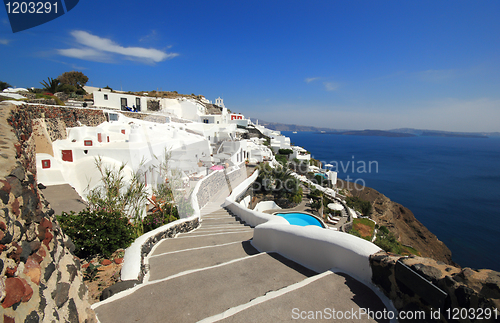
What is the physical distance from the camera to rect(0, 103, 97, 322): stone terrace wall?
1.24 meters

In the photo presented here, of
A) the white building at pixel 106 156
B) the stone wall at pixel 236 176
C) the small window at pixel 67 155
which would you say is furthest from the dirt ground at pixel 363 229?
the small window at pixel 67 155

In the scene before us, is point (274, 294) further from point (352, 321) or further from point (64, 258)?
point (64, 258)

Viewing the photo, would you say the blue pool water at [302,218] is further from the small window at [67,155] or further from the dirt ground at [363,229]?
the small window at [67,155]

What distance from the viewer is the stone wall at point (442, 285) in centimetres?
172

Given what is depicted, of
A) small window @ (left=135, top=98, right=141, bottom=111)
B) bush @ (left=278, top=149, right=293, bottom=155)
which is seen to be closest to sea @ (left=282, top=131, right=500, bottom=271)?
bush @ (left=278, top=149, right=293, bottom=155)

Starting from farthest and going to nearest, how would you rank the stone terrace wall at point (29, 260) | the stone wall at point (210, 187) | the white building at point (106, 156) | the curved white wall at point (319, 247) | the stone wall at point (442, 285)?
the stone wall at point (210, 187) < the white building at point (106, 156) < the curved white wall at point (319, 247) < the stone wall at point (442, 285) < the stone terrace wall at point (29, 260)

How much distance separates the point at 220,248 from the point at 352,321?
2.93 meters

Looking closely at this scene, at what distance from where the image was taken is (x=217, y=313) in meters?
2.34

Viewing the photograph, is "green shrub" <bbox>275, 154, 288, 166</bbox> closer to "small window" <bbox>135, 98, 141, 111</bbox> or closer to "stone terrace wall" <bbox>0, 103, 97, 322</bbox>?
"small window" <bbox>135, 98, 141, 111</bbox>

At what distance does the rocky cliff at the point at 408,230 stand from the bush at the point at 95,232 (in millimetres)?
27350

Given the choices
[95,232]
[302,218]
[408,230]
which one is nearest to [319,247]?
[95,232]

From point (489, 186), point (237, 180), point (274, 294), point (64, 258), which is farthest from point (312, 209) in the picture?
point (489, 186)

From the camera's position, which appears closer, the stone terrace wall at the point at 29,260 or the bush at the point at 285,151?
the stone terrace wall at the point at 29,260

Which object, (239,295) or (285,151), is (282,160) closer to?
(285,151)
